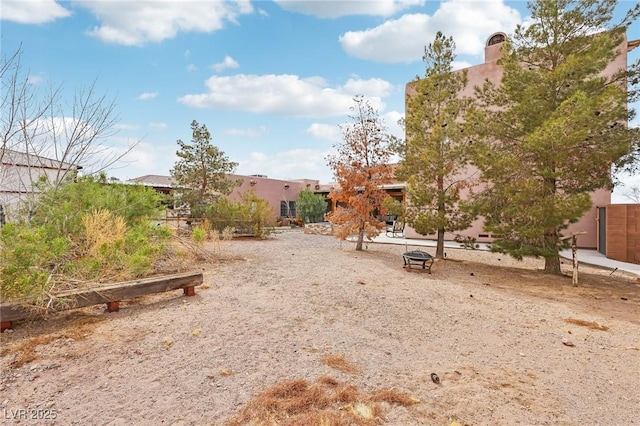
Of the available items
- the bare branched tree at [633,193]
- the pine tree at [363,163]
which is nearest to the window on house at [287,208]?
the pine tree at [363,163]

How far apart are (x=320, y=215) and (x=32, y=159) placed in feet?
56.8

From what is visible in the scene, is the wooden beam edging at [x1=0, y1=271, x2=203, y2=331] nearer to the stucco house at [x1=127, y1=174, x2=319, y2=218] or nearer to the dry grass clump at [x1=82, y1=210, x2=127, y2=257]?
the dry grass clump at [x1=82, y1=210, x2=127, y2=257]

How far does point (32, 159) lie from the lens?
330 inches

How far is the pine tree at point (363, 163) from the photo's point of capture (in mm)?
11727

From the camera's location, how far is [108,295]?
4777mm

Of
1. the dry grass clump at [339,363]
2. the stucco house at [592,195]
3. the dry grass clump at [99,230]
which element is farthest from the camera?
the stucco house at [592,195]

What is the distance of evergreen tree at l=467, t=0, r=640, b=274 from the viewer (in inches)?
280

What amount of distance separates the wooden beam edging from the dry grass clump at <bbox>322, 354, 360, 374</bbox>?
3230mm

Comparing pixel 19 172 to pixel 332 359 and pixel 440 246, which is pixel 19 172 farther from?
pixel 440 246

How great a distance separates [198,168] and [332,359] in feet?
54.5

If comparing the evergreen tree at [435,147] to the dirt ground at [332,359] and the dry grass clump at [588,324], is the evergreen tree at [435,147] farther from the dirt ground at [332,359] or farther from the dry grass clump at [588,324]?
the dry grass clump at [588,324]

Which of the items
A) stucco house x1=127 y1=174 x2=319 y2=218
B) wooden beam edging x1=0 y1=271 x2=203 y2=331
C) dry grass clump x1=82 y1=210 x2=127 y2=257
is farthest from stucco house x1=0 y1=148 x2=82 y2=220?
stucco house x1=127 y1=174 x2=319 y2=218

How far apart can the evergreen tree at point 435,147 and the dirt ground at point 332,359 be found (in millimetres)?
4033

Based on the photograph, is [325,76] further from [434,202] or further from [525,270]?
[525,270]
